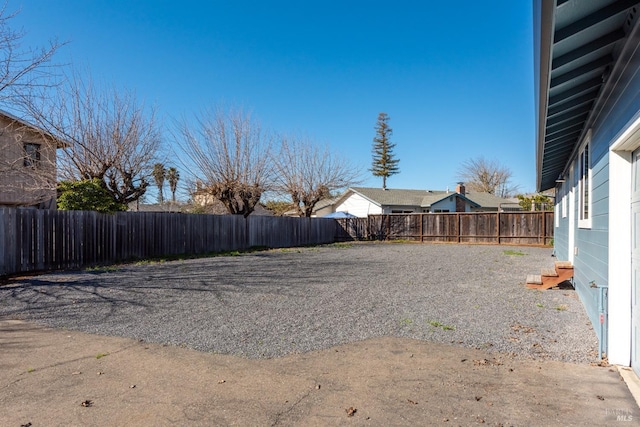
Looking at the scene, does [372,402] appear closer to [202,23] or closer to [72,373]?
[72,373]

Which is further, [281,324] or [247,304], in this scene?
[247,304]

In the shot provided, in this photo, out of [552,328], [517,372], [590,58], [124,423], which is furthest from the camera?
[552,328]

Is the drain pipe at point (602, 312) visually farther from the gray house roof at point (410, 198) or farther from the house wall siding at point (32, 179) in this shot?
the gray house roof at point (410, 198)

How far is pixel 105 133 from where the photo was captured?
47.0 ft

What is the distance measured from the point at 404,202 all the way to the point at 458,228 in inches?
378

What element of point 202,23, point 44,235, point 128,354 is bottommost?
point 128,354

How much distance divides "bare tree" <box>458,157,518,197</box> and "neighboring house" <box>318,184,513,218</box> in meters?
14.6

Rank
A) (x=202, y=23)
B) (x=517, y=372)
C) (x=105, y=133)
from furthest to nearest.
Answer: (x=105, y=133), (x=202, y=23), (x=517, y=372)

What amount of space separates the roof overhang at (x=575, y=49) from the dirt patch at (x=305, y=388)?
237 centimetres

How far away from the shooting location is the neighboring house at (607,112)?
8.39 feet

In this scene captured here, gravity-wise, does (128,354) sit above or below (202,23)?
below

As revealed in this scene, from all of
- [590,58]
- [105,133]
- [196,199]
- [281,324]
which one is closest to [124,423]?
[281,324]

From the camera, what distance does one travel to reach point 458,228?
21484mm

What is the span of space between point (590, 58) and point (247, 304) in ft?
17.4
